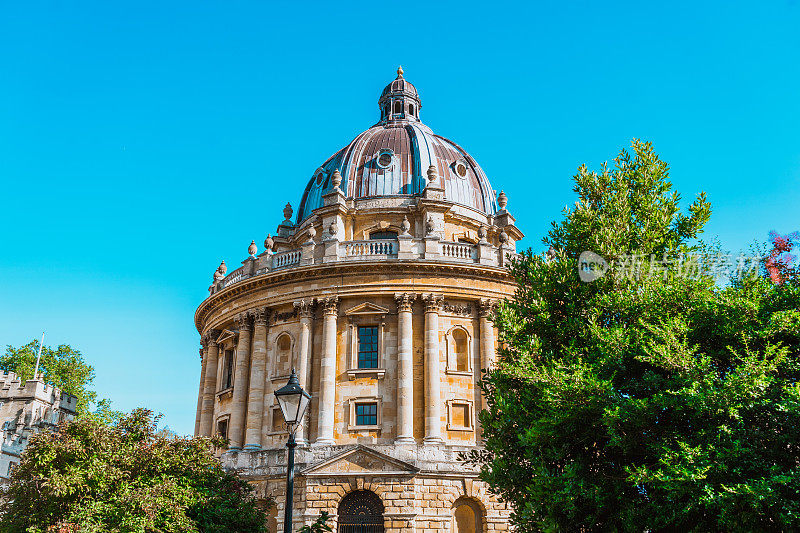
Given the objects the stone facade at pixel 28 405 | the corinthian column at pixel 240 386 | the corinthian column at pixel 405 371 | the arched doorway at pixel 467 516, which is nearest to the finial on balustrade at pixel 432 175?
the corinthian column at pixel 405 371

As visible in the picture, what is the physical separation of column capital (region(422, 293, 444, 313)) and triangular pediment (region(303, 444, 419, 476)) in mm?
6799

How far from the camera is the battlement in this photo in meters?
50.6

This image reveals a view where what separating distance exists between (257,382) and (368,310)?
625 cm

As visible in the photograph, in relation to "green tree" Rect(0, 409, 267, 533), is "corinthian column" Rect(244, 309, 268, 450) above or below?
above

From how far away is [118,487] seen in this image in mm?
19984

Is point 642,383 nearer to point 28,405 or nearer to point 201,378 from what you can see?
point 201,378

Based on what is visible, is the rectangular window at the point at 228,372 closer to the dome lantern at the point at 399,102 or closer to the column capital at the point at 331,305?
the column capital at the point at 331,305

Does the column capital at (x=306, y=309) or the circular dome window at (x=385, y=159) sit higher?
the circular dome window at (x=385, y=159)

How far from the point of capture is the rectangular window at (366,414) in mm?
30609

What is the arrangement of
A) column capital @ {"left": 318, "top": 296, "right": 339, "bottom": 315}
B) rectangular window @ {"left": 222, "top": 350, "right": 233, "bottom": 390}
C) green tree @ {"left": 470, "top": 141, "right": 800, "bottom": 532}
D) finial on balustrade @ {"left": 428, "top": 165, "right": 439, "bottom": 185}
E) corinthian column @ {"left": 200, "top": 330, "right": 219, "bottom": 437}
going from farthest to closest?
finial on balustrade @ {"left": 428, "top": 165, "right": 439, "bottom": 185} < corinthian column @ {"left": 200, "top": 330, "right": 219, "bottom": 437} < rectangular window @ {"left": 222, "top": 350, "right": 233, "bottom": 390} < column capital @ {"left": 318, "top": 296, "right": 339, "bottom": 315} < green tree @ {"left": 470, "top": 141, "right": 800, "bottom": 532}

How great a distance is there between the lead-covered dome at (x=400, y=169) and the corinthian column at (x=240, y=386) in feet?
29.4

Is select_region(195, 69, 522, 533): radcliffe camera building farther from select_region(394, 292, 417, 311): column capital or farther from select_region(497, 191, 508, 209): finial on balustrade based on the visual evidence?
select_region(497, 191, 508, 209): finial on balustrade

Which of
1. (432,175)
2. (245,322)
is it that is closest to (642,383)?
(245,322)

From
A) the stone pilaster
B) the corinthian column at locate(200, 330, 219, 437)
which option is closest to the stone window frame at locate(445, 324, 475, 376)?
the stone pilaster
